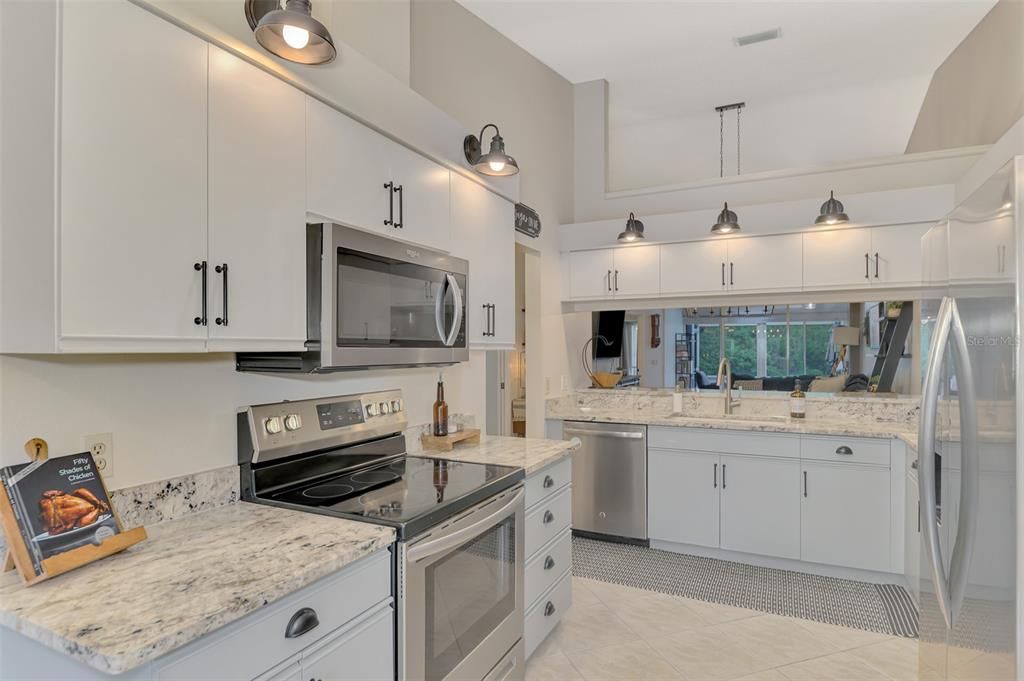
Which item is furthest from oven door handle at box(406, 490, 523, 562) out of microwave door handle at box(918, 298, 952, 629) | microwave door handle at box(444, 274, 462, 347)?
microwave door handle at box(918, 298, 952, 629)

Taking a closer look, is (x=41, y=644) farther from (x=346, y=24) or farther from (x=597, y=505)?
(x=597, y=505)

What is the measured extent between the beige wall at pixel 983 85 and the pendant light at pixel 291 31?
138 inches

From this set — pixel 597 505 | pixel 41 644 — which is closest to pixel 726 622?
pixel 597 505

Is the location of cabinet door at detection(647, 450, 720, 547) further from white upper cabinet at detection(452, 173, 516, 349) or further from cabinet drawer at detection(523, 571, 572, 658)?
white upper cabinet at detection(452, 173, 516, 349)

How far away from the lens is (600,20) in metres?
3.51

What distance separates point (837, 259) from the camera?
3.57 metres

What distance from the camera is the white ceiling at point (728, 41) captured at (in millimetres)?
3355

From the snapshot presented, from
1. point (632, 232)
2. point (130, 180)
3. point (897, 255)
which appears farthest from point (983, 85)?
point (130, 180)

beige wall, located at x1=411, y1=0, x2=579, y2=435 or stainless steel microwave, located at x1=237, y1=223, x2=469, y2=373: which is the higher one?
beige wall, located at x1=411, y1=0, x2=579, y2=435

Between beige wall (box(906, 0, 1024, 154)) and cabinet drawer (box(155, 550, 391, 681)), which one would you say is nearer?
cabinet drawer (box(155, 550, 391, 681))

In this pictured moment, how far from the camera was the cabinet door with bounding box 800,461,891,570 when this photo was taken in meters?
3.27

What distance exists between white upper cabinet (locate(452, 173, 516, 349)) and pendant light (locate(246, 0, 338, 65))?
3.23ft

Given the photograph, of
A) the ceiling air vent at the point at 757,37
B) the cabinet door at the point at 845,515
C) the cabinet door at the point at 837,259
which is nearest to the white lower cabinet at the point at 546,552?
the cabinet door at the point at 845,515

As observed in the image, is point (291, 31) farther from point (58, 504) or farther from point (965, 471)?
point (965, 471)
